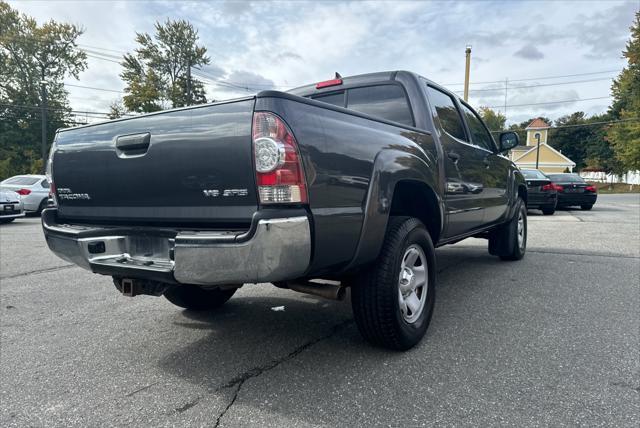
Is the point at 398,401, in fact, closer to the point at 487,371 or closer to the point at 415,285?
the point at 487,371

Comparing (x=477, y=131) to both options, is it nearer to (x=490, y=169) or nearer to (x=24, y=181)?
(x=490, y=169)

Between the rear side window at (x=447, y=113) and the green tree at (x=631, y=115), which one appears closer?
the rear side window at (x=447, y=113)

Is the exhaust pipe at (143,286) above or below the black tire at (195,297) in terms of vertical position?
above

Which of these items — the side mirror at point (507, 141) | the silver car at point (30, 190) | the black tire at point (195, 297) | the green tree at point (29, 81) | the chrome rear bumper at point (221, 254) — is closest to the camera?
the chrome rear bumper at point (221, 254)

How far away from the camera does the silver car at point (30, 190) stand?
46.8 feet

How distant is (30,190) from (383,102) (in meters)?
14.7

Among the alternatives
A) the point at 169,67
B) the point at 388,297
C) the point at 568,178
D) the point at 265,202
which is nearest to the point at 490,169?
the point at 388,297

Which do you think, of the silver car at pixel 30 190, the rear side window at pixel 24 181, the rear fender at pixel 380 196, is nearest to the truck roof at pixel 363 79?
the rear fender at pixel 380 196

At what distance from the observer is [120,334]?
11.0ft

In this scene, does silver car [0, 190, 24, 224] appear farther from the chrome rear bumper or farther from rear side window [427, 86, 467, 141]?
rear side window [427, 86, 467, 141]

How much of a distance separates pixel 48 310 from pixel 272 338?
2.28m

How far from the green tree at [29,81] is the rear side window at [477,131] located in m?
38.6

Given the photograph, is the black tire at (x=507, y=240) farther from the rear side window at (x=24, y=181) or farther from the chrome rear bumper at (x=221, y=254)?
the rear side window at (x=24, y=181)

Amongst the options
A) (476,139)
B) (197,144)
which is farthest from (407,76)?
(197,144)
